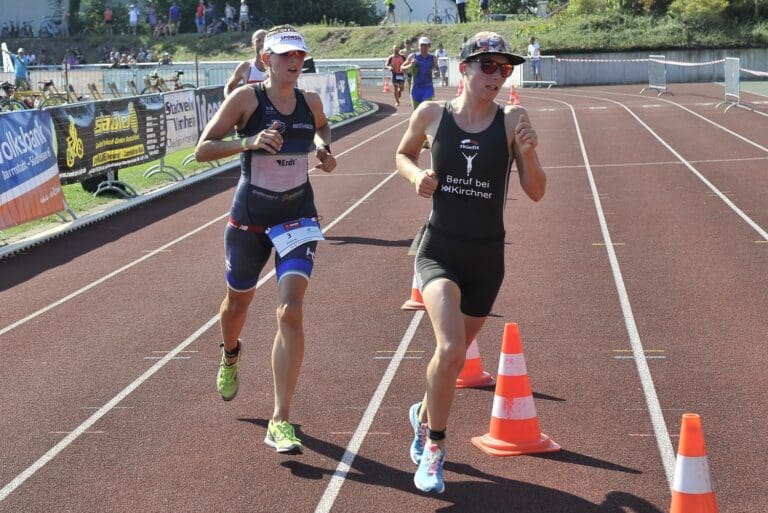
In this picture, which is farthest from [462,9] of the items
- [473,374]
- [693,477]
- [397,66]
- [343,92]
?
[693,477]

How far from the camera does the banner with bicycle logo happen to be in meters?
15.6

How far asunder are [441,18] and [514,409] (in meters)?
68.3

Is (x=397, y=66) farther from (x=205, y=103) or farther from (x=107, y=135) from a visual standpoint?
(x=107, y=135)

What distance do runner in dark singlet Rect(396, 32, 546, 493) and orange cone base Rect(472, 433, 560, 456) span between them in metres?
0.43

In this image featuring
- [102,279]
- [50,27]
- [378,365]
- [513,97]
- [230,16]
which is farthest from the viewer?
[50,27]

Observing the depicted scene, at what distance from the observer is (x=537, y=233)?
43.8 ft

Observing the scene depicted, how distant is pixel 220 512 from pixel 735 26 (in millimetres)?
51801

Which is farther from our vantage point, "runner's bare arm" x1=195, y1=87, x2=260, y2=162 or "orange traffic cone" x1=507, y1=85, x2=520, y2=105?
"orange traffic cone" x1=507, y1=85, x2=520, y2=105

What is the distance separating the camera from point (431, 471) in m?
5.31

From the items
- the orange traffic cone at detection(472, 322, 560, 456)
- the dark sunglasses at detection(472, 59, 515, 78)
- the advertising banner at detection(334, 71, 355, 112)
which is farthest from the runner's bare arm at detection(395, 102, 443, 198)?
the advertising banner at detection(334, 71, 355, 112)

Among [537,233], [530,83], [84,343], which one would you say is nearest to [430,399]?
[84,343]

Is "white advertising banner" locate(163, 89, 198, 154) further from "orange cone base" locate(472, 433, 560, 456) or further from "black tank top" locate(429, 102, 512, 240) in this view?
"black tank top" locate(429, 102, 512, 240)

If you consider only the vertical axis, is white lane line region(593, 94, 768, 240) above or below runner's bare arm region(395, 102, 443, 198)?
below

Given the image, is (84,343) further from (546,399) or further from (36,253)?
(36,253)
